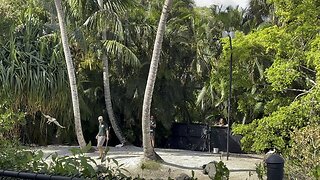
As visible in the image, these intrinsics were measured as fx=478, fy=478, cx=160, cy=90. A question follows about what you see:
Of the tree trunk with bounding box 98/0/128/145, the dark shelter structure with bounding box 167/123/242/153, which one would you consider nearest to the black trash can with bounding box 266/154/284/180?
the tree trunk with bounding box 98/0/128/145

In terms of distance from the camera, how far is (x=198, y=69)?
19125mm

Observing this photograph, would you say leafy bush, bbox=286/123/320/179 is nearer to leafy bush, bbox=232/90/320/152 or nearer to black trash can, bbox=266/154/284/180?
leafy bush, bbox=232/90/320/152

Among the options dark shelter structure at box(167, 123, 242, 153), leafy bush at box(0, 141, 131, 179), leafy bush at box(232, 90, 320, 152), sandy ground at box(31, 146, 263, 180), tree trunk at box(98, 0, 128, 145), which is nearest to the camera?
leafy bush at box(0, 141, 131, 179)

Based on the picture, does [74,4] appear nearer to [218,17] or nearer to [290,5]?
[290,5]

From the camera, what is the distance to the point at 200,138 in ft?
62.2

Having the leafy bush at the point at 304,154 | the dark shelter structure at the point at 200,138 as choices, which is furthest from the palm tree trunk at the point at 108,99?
the leafy bush at the point at 304,154

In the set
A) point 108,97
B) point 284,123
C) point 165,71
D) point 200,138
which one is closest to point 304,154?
point 284,123

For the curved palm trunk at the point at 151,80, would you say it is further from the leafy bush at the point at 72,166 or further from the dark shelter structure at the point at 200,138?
the leafy bush at the point at 72,166

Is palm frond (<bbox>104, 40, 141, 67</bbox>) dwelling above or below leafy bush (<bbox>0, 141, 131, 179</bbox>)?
above

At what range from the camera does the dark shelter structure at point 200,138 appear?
18.0 meters

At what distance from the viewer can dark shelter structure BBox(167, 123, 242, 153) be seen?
1805 centimetres

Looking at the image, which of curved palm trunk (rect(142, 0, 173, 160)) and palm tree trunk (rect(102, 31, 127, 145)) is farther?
palm tree trunk (rect(102, 31, 127, 145))

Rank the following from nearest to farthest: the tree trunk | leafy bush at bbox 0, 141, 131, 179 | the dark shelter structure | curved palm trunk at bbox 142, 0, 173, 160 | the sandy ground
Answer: leafy bush at bbox 0, 141, 131, 179, the sandy ground, curved palm trunk at bbox 142, 0, 173, 160, the tree trunk, the dark shelter structure

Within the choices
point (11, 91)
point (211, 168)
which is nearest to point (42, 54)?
point (11, 91)
